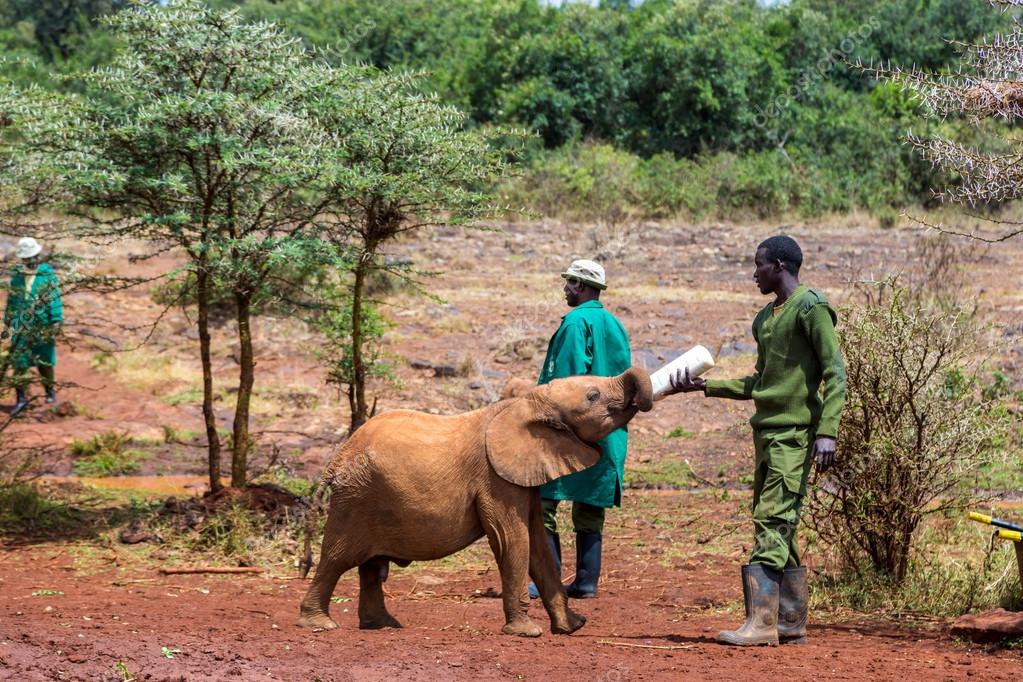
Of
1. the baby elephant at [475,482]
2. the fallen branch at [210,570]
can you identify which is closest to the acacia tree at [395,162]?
the fallen branch at [210,570]

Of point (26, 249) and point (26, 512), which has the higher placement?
point (26, 249)

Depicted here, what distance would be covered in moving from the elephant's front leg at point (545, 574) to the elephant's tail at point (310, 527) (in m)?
1.39

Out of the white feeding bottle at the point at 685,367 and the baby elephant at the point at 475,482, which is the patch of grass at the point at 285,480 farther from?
the white feeding bottle at the point at 685,367

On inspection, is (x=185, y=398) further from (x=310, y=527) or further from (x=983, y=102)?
(x=983, y=102)

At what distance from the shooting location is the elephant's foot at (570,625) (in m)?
6.87

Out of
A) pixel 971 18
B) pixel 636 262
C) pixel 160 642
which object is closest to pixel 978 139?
pixel 636 262

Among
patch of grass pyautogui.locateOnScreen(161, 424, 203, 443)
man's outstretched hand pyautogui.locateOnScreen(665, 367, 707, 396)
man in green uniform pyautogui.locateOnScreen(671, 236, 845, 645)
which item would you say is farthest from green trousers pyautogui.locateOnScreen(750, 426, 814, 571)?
patch of grass pyautogui.locateOnScreen(161, 424, 203, 443)

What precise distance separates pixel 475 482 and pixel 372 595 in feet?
3.00

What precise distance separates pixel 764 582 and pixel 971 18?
2520 cm

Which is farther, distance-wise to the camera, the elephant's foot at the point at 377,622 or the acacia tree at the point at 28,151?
the acacia tree at the point at 28,151

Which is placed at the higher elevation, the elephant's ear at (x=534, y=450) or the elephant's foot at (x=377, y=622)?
the elephant's ear at (x=534, y=450)

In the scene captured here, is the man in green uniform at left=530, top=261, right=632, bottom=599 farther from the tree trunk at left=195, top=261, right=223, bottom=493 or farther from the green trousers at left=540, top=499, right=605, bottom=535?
the tree trunk at left=195, top=261, right=223, bottom=493

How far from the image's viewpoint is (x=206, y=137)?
8977mm

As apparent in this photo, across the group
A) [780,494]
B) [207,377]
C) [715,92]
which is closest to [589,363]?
[780,494]
